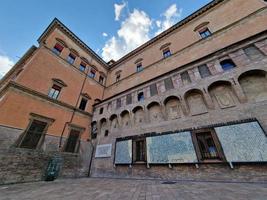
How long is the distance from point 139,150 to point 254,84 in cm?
850

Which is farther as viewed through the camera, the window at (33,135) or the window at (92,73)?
the window at (92,73)

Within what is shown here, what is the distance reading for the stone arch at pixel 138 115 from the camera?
10.5 metres

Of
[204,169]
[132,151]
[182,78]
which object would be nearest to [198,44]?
[182,78]

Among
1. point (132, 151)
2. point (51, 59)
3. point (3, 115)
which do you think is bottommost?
point (132, 151)

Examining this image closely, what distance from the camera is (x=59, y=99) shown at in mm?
12336

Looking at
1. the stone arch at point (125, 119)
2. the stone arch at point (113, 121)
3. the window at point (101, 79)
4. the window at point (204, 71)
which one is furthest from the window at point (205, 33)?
the window at point (101, 79)

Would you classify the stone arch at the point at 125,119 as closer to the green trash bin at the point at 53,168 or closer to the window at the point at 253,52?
the green trash bin at the point at 53,168

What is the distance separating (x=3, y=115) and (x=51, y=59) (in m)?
6.93

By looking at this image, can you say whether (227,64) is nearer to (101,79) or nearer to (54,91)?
(54,91)

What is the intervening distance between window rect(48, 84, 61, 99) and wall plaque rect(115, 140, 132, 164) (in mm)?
7992

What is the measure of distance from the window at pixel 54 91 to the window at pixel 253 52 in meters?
15.9

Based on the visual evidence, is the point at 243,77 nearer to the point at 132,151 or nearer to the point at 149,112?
the point at 149,112

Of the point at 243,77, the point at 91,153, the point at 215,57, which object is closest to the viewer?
the point at 243,77

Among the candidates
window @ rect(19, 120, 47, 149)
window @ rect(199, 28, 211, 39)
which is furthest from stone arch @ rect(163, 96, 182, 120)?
window @ rect(19, 120, 47, 149)
